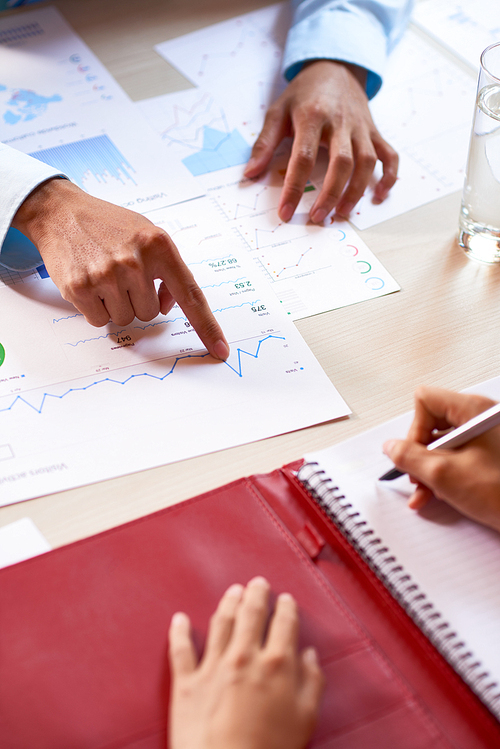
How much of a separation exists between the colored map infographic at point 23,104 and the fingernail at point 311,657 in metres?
0.89

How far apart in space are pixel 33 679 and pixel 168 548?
0.44 feet

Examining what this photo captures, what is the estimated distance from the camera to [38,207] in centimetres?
72

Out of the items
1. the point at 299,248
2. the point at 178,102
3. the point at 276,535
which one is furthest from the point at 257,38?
the point at 276,535

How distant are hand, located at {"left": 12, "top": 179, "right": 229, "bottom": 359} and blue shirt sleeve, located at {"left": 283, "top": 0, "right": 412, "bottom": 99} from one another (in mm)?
509

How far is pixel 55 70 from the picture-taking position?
1045 mm

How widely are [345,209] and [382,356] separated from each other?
26 centimetres

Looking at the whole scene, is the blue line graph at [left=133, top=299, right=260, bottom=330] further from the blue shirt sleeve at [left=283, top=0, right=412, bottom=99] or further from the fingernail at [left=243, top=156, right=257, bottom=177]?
the blue shirt sleeve at [left=283, top=0, right=412, bottom=99]

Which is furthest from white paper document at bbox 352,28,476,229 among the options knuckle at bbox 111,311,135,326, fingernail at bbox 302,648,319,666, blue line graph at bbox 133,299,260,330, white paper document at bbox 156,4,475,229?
fingernail at bbox 302,648,319,666

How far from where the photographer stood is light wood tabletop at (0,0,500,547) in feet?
1.79

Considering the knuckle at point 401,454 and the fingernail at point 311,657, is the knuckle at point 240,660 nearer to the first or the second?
the fingernail at point 311,657

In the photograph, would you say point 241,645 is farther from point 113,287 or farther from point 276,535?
point 113,287

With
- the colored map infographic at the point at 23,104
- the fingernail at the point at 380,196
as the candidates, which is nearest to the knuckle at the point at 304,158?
the fingernail at the point at 380,196

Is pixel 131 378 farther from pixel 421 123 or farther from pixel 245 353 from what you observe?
pixel 421 123

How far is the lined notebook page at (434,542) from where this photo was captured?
1.51 ft
